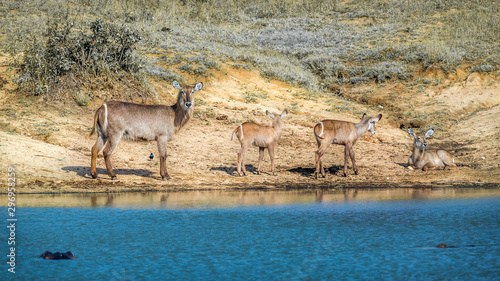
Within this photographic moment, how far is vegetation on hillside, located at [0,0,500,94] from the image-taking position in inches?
A: 853

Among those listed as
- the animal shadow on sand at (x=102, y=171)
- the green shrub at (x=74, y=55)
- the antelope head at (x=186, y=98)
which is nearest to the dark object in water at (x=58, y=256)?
the animal shadow on sand at (x=102, y=171)

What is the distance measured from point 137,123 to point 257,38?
24.3 m

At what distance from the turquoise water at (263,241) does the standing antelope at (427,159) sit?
19.4 feet

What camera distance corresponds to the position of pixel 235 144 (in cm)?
1889

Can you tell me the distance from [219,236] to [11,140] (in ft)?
30.3

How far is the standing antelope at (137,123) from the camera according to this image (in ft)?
45.0

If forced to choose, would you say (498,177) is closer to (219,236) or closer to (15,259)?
(219,236)

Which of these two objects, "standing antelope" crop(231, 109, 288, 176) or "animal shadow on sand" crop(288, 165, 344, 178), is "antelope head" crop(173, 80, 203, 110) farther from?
"animal shadow on sand" crop(288, 165, 344, 178)

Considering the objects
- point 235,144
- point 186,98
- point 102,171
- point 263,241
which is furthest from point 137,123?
point 263,241

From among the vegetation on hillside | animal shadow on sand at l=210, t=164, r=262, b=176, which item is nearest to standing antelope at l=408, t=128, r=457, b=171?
animal shadow on sand at l=210, t=164, r=262, b=176

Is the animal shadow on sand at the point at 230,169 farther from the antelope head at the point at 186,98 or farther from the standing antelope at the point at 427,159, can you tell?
the standing antelope at the point at 427,159

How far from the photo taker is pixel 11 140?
49.7 feet

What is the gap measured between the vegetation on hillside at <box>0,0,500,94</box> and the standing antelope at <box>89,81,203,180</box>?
7.29 m

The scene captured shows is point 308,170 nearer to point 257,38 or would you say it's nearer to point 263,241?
point 263,241
